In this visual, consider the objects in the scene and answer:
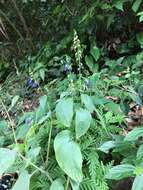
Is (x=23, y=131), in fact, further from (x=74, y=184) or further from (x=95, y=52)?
(x=95, y=52)

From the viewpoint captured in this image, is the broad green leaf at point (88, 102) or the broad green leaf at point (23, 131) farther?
the broad green leaf at point (23, 131)

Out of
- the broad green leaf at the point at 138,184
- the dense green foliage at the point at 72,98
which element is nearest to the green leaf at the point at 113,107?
the dense green foliage at the point at 72,98

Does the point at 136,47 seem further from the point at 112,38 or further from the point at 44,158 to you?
the point at 44,158

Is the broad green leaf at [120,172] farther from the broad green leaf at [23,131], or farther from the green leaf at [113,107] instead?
the broad green leaf at [23,131]

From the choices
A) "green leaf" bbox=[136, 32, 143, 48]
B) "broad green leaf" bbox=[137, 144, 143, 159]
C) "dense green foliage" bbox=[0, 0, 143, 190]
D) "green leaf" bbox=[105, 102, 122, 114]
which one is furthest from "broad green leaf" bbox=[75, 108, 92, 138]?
"green leaf" bbox=[136, 32, 143, 48]

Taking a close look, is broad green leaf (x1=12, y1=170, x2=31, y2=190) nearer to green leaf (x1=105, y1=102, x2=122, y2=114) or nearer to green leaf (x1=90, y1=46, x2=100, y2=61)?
green leaf (x1=105, y1=102, x2=122, y2=114)

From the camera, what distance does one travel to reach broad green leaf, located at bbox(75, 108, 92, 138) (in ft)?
5.95

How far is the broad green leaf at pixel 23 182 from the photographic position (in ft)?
5.39

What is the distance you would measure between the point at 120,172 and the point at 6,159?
1.39ft

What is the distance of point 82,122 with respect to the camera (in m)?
1.83

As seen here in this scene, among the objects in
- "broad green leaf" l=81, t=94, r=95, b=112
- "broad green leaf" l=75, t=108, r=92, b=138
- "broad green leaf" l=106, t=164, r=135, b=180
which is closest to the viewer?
"broad green leaf" l=106, t=164, r=135, b=180

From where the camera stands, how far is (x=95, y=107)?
2.11 m

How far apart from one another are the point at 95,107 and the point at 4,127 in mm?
650

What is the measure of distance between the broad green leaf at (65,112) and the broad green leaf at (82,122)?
31 millimetres
